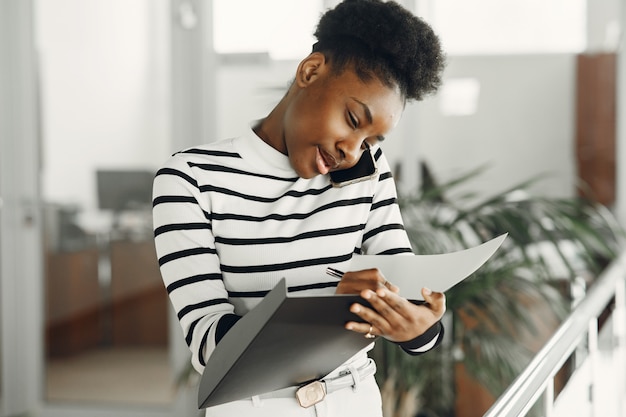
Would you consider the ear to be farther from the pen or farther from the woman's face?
the pen

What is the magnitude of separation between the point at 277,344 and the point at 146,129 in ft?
9.27

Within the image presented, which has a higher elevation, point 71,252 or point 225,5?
point 225,5

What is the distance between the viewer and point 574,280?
2.42 metres

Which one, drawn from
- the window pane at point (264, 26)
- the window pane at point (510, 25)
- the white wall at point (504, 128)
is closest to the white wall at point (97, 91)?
the window pane at point (264, 26)

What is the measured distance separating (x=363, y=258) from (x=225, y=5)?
2.69 m

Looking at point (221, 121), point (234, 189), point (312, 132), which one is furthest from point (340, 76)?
point (221, 121)

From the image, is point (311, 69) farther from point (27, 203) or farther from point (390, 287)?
point (27, 203)

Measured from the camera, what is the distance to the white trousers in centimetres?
105

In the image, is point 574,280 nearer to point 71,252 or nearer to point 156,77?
point 156,77

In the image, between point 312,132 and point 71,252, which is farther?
point 71,252

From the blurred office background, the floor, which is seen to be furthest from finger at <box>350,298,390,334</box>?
the floor

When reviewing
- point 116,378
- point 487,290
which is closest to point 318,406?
point 487,290

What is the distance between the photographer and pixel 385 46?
3.26 ft

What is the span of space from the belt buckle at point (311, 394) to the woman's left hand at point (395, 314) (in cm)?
17
